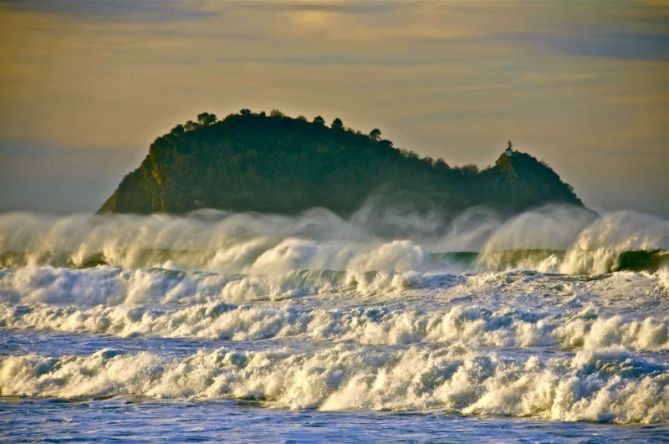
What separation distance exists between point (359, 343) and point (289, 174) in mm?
52536

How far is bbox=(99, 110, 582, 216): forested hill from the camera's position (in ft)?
213

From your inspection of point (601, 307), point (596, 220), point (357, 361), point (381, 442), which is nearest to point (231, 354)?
point (357, 361)

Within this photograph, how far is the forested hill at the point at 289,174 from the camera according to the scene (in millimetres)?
65062

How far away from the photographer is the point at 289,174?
2982 inches

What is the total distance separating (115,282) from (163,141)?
43466 millimetres

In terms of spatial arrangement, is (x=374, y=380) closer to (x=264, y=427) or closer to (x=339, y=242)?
(x=264, y=427)

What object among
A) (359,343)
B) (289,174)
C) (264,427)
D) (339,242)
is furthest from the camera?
(289,174)

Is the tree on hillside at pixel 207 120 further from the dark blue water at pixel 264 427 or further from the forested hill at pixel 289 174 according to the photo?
the dark blue water at pixel 264 427

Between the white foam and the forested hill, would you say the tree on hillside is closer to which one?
the forested hill

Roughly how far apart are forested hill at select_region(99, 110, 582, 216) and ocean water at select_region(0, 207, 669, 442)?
72.5ft

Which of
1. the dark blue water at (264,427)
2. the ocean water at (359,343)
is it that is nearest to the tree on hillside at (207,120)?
the ocean water at (359,343)

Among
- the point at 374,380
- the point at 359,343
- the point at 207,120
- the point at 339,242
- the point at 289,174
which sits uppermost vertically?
the point at 207,120

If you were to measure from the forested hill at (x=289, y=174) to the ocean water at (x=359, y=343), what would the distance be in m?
22.1

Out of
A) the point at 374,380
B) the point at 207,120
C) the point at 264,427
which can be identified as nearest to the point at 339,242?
the point at 374,380
